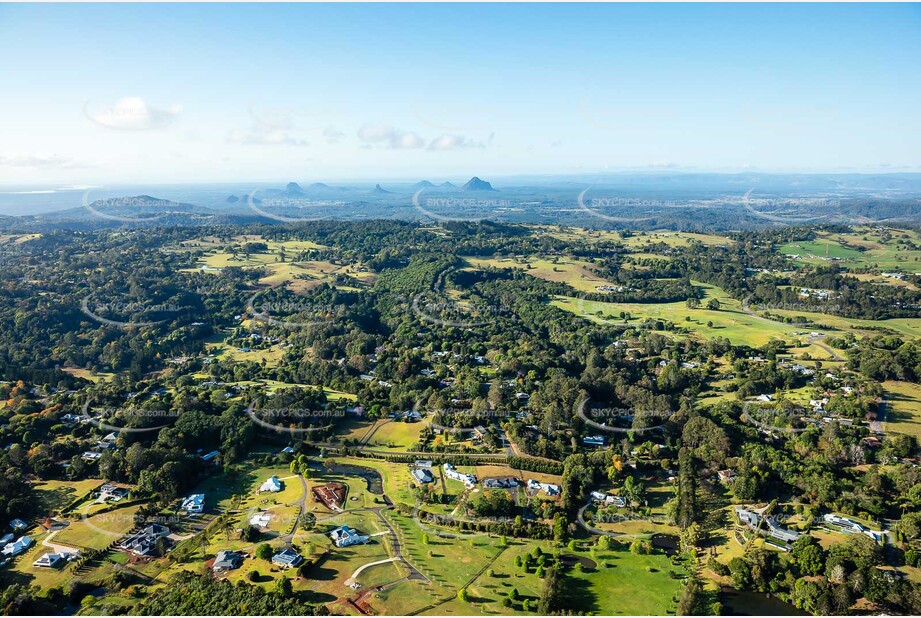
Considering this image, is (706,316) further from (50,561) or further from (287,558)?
(50,561)

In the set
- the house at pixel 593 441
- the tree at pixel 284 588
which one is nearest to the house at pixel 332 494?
the tree at pixel 284 588

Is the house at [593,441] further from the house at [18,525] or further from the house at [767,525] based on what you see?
the house at [18,525]

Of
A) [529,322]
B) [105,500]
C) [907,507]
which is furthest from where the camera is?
[529,322]

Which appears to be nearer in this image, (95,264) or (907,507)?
(907,507)

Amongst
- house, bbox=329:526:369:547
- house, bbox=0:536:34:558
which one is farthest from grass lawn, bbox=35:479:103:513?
house, bbox=329:526:369:547

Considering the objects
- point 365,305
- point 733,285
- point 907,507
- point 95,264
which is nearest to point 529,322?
point 365,305

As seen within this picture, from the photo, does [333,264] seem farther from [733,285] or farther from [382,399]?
[733,285]

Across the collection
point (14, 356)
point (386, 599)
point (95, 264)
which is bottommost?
point (386, 599)
